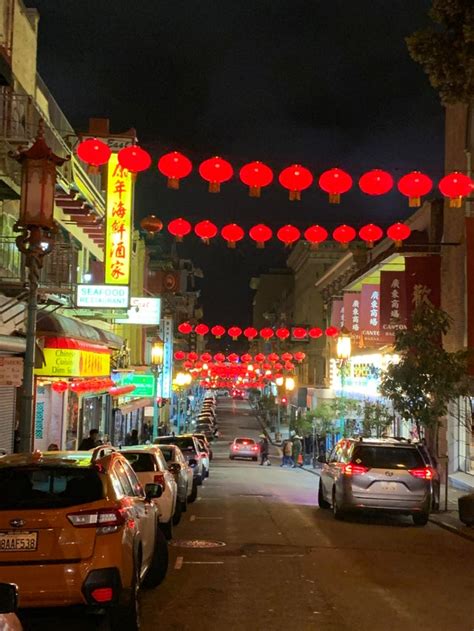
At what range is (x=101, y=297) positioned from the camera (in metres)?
23.6

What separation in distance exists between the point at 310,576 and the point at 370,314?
25.1 metres

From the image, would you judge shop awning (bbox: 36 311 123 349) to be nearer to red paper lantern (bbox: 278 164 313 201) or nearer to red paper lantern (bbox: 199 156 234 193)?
red paper lantern (bbox: 199 156 234 193)

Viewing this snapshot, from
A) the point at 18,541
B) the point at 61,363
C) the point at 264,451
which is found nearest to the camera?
the point at 18,541

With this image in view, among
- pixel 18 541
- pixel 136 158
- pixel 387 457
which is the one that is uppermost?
pixel 136 158

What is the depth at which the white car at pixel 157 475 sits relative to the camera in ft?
46.1

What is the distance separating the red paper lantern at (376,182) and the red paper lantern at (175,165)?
3.05 m

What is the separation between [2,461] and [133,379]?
30.4m

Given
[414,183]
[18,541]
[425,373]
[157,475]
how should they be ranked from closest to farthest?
[18,541] → [414,183] → [157,475] → [425,373]

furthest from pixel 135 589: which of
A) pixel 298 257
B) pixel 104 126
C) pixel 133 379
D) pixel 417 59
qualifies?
pixel 298 257

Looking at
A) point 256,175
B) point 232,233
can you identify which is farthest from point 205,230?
point 256,175

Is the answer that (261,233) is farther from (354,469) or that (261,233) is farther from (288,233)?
(354,469)

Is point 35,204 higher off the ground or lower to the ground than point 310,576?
higher

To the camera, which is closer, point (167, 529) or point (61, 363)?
point (167, 529)

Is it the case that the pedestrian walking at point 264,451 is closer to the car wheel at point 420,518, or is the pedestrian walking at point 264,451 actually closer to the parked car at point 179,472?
the parked car at point 179,472
